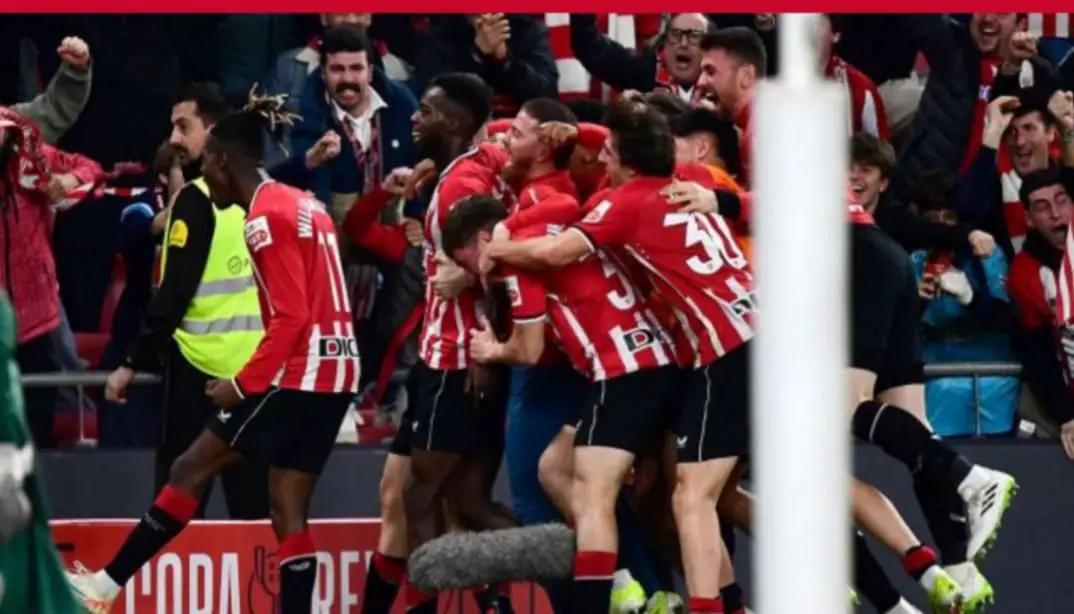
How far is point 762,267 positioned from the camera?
273 cm

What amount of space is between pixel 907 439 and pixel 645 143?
1.44m

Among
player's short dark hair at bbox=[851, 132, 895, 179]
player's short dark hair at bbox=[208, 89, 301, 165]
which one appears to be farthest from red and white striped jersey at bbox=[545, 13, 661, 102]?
player's short dark hair at bbox=[208, 89, 301, 165]

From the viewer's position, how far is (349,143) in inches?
431

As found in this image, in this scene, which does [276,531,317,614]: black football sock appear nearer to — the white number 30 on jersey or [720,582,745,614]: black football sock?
[720,582,745,614]: black football sock

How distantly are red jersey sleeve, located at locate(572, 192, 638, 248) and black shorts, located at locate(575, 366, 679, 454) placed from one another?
0.49 metres

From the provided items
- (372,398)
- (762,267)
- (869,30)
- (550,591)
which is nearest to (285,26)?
(372,398)

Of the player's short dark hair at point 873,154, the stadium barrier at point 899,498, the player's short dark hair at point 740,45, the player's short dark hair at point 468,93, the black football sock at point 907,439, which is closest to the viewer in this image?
the black football sock at point 907,439

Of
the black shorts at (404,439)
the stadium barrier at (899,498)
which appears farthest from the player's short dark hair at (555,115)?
the stadium barrier at (899,498)

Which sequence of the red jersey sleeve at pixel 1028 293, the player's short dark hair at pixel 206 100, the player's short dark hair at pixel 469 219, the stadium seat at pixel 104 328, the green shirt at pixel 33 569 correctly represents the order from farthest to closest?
1. the stadium seat at pixel 104 328
2. the red jersey sleeve at pixel 1028 293
3. the player's short dark hair at pixel 206 100
4. the player's short dark hair at pixel 469 219
5. the green shirt at pixel 33 569

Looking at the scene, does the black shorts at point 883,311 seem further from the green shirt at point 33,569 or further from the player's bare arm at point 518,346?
the green shirt at point 33,569

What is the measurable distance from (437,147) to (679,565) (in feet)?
6.12

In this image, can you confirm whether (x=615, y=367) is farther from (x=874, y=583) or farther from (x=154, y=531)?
(x=154, y=531)

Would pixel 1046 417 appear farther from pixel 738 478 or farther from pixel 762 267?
pixel 762 267

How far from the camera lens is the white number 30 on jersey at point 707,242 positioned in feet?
27.9
